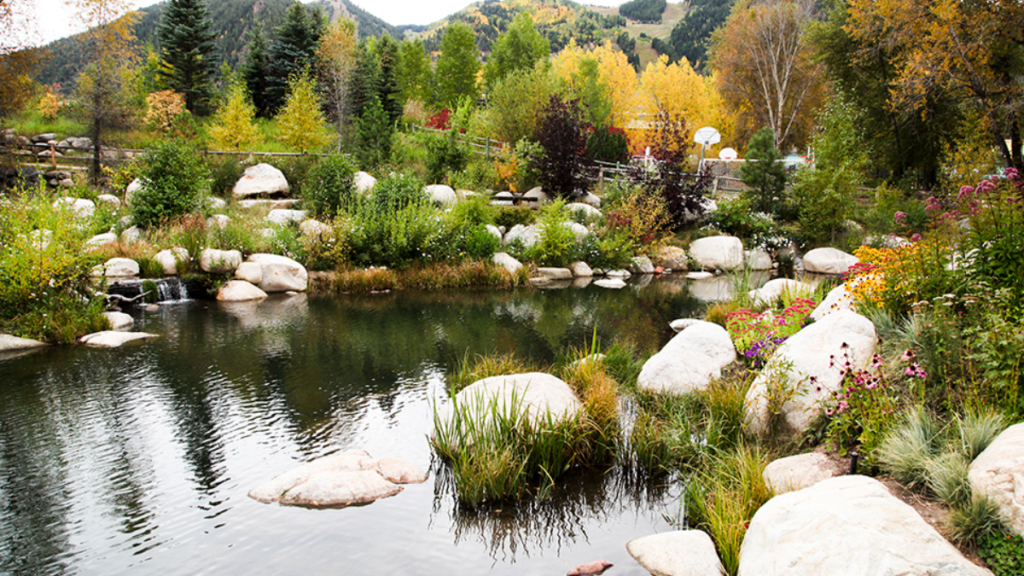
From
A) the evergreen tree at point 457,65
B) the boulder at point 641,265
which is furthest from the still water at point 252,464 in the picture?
the evergreen tree at point 457,65

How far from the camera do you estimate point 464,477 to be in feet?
15.8

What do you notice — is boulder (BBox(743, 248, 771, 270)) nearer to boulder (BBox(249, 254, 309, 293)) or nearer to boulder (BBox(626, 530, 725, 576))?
boulder (BBox(249, 254, 309, 293))

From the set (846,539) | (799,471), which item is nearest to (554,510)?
(799,471)

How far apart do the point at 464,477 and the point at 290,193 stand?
18713 millimetres

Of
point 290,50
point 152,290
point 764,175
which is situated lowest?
point 152,290

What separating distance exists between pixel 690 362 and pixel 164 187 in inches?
588

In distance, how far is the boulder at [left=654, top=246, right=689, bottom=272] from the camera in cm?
1988

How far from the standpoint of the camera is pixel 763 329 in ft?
22.8

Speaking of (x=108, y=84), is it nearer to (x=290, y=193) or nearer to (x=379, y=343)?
(x=290, y=193)

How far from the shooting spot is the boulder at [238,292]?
13422 millimetres

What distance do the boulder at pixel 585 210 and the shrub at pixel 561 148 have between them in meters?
1.10

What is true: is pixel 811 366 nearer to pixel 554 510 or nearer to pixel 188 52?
pixel 554 510

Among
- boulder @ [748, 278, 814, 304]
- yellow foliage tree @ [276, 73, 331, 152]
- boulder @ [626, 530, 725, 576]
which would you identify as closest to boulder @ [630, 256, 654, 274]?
boulder @ [748, 278, 814, 304]

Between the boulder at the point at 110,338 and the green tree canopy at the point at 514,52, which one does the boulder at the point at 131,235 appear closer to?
the boulder at the point at 110,338
